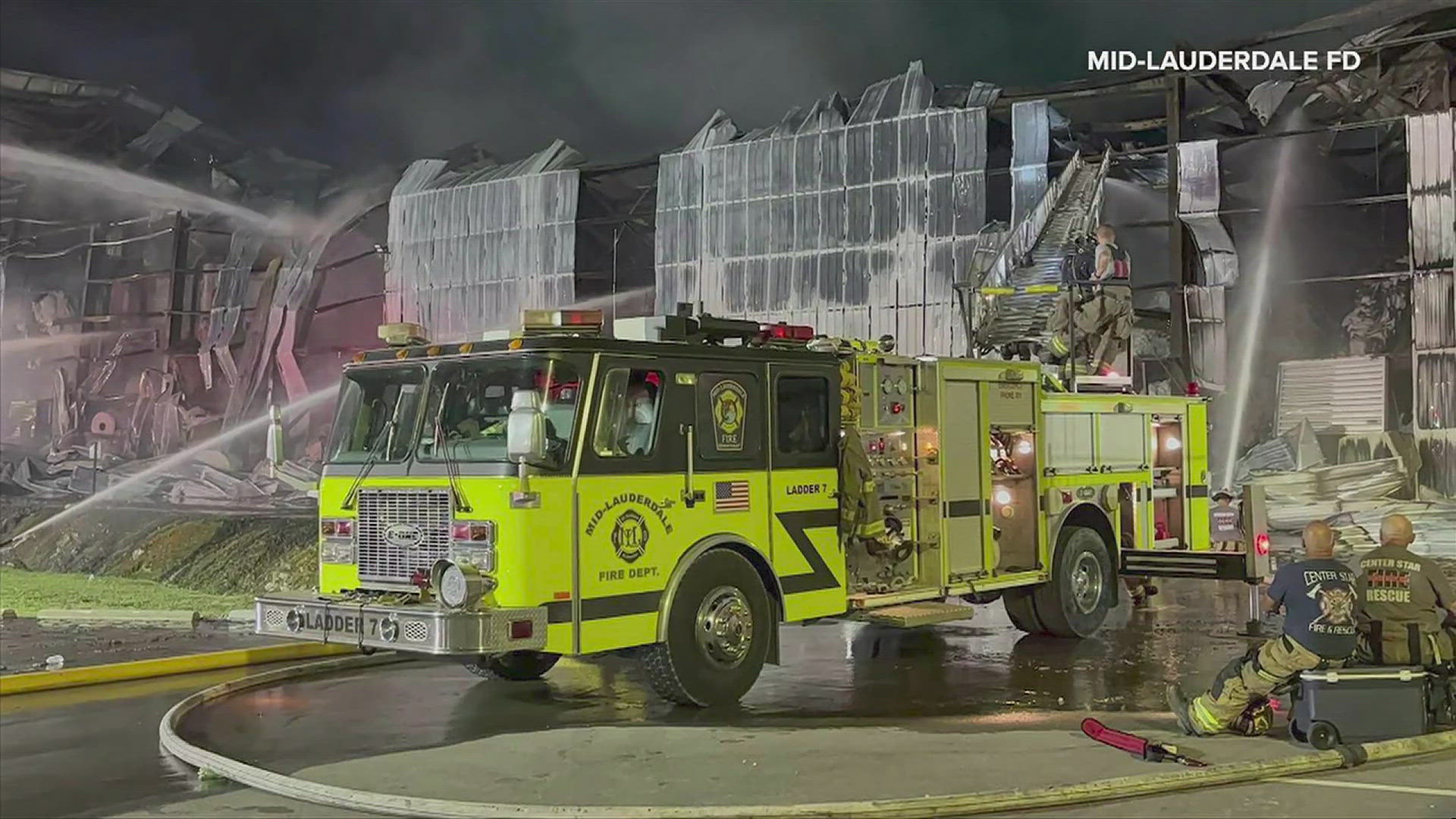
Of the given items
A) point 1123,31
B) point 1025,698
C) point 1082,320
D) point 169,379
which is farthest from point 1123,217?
point 169,379

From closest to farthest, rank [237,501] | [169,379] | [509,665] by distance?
[509,665], [237,501], [169,379]

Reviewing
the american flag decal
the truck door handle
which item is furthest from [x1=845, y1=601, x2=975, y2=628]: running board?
the truck door handle

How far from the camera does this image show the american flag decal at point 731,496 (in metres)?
8.32

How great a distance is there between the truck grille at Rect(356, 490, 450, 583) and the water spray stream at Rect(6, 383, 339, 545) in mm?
17738

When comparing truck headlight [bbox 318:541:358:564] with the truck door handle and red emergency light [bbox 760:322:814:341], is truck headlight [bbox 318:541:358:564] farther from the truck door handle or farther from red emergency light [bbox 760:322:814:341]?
red emergency light [bbox 760:322:814:341]

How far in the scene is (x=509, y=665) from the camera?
951 cm

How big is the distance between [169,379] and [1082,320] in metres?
21.0

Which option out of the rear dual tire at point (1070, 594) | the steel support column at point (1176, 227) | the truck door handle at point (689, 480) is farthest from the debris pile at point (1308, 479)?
the truck door handle at point (689, 480)

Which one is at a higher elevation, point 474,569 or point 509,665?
point 474,569

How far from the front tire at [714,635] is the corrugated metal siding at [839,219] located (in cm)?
1100

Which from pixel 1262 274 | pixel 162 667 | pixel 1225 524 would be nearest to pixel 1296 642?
pixel 1225 524

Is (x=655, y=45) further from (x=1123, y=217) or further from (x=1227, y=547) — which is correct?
(x=1227, y=547)

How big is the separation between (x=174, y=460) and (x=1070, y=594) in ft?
67.7

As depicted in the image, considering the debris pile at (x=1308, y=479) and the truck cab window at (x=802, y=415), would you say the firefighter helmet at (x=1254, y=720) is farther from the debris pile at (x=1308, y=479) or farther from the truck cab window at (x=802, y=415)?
the debris pile at (x=1308, y=479)
